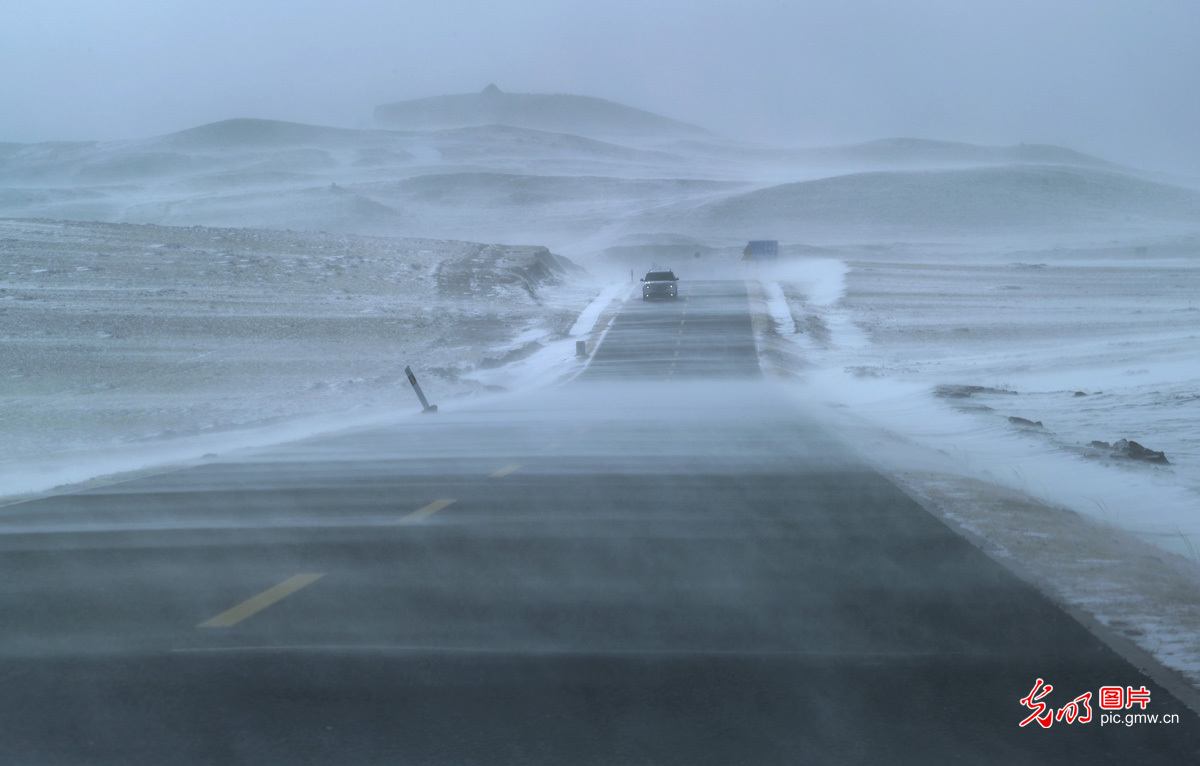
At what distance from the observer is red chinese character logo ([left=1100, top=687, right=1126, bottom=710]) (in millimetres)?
4871

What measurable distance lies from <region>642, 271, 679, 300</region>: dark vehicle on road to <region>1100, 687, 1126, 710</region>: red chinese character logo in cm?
4900

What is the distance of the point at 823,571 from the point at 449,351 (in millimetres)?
28377

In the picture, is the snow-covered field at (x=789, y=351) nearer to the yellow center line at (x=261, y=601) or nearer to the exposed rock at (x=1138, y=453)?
the exposed rock at (x=1138, y=453)

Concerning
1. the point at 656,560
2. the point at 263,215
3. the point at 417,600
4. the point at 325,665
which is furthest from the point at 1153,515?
the point at 263,215

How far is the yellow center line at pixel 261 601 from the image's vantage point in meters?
6.11

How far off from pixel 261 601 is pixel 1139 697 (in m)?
4.85

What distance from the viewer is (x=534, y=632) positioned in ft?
19.4

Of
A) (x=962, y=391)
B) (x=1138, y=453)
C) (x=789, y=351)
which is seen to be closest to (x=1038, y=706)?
(x=1138, y=453)

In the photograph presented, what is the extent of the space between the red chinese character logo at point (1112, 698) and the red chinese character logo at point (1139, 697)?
4 centimetres

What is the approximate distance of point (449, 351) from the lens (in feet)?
115

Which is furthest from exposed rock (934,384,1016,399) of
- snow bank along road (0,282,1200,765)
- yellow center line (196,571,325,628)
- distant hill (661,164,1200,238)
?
distant hill (661,164,1200,238)

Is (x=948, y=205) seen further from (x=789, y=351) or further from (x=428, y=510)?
(x=428, y=510)

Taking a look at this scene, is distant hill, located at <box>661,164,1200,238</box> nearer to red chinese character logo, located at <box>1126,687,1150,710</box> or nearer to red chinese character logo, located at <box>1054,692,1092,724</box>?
red chinese character logo, located at <box>1126,687,1150,710</box>

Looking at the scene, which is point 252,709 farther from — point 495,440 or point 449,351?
point 449,351
